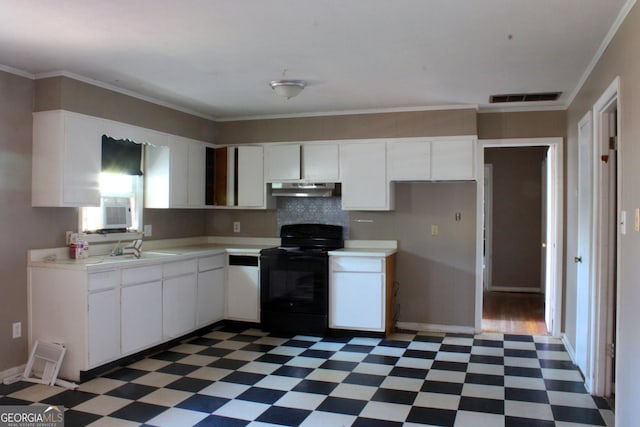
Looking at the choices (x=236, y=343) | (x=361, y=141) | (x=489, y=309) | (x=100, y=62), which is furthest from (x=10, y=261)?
(x=489, y=309)

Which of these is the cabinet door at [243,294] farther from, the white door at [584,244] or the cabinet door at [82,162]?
the white door at [584,244]

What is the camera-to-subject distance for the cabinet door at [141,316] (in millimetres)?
3943

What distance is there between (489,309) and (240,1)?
5.20m

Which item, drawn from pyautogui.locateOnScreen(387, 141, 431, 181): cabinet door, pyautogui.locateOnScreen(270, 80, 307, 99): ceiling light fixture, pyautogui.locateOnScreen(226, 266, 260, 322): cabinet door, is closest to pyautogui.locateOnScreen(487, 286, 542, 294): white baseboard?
pyautogui.locateOnScreen(387, 141, 431, 181): cabinet door

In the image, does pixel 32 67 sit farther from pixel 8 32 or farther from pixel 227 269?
pixel 227 269

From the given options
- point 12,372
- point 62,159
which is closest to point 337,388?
point 12,372

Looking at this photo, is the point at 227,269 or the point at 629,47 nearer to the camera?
the point at 629,47

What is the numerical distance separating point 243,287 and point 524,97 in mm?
3337

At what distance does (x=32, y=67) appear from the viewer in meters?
3.68

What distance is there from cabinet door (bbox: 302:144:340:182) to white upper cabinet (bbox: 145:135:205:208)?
1199 millimetres

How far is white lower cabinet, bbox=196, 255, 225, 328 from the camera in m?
4.91

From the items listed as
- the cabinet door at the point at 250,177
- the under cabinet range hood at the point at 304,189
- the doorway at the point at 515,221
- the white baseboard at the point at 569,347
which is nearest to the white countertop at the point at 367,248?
the under cabinet range hood at the point at 304,189

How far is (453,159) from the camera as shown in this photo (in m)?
4.94
